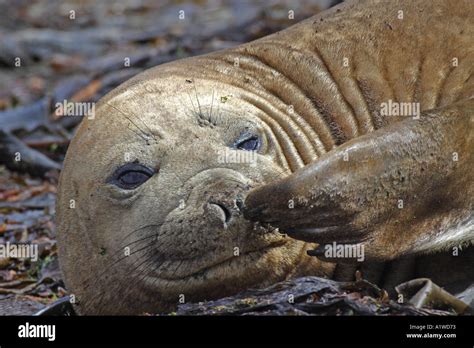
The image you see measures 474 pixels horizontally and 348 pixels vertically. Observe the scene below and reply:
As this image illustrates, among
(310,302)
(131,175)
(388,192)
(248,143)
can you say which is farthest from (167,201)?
(388,192)

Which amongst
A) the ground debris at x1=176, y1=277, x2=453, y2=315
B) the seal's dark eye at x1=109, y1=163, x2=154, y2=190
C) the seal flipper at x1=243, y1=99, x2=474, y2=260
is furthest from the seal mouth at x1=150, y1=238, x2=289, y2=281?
the seal's dark eye at x1=109, y1=163, x2=154, y2=190

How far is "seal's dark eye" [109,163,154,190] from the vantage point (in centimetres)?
641

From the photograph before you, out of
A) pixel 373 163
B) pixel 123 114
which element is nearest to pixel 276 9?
pixel 123 114

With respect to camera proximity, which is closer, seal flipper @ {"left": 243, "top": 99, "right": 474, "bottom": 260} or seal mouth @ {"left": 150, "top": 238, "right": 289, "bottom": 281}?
seal flipper @ {"left": 243, "top": 99, "right": 474, "bottom": 260}

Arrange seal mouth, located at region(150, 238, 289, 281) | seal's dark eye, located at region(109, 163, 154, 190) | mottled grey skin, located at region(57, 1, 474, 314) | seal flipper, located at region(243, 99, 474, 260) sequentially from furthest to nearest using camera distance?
seal's dark eye, located at region(109, 163, 154, 190)
seal mouth, located at region(150, 238, 289, 281)
mottled grey skin, located at region(57, 1, 474, 314)
seal flipper, located at region(243, 99, 474, 260)

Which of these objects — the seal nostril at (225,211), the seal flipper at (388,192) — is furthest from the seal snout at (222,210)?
the seal flipper at (388,192)

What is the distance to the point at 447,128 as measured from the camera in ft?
19.9

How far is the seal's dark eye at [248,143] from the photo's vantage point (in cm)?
645

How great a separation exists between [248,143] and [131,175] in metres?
0.66

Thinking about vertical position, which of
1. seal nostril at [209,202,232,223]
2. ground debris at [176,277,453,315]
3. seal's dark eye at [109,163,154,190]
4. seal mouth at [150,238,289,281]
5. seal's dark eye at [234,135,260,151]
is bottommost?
ground debris at [176,277,453,315]

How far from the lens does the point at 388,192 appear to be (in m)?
5.84

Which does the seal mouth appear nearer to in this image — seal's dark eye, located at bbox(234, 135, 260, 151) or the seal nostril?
the seal nostril
